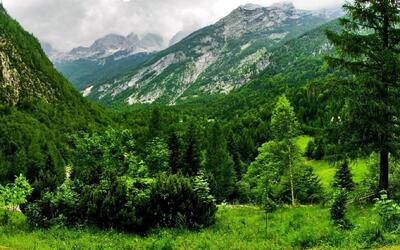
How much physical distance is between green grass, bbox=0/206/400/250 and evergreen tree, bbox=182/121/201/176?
27.5 m

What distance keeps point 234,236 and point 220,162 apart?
133 ft

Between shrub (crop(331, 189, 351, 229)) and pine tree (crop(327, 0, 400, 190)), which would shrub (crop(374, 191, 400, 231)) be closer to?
shrub (crop(331, 189, 351, 229))

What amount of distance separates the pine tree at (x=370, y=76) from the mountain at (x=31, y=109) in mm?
76024

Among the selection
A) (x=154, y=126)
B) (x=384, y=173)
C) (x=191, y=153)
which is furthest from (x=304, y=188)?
(x=154, y=126)

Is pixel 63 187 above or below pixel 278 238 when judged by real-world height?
above

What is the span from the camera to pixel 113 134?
164 feet

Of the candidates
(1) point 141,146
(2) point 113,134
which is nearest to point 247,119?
(1) point 141,146

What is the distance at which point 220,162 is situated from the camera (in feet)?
201

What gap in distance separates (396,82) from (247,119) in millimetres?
151764

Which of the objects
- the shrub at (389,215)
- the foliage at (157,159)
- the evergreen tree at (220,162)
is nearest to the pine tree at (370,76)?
the shrub at (389,215)

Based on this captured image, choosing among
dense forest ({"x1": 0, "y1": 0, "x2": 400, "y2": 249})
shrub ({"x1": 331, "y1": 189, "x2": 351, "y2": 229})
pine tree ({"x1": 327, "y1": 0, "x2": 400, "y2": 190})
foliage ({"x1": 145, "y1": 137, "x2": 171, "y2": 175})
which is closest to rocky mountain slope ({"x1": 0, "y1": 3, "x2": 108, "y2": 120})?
foliage ({"x1": 145, "y1": 137, "x2": 171, "y2": 175})

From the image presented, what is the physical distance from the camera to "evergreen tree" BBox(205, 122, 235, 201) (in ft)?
198

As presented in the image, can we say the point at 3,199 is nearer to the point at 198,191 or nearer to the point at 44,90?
the point at 198,191

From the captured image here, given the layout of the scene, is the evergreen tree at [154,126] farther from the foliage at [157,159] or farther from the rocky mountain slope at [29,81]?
the rocky mountain slope at [29,81]
